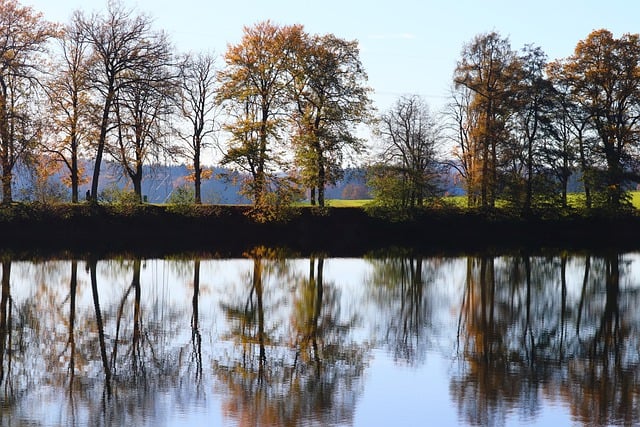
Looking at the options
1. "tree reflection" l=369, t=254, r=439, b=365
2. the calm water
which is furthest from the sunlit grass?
the calm water

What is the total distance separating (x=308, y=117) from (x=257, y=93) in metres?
3.35

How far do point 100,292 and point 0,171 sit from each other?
25331mm

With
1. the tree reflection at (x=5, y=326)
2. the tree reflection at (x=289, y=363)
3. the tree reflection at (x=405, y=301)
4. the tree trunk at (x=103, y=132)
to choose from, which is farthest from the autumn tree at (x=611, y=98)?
the tree reflection at (x=5, y=326)

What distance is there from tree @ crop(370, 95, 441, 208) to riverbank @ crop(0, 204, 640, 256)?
1479 mm

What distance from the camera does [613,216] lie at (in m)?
51.3

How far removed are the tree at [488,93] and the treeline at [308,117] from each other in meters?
0.09

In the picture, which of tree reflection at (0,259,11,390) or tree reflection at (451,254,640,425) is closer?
tree reflection at (451,254,640,425)

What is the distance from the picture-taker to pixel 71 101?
45.0 metres

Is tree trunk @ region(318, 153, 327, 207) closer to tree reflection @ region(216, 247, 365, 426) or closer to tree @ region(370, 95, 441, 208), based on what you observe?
tree @ region(370, 95, 441, 208)

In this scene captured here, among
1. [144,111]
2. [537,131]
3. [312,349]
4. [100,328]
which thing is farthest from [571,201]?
[100,328]

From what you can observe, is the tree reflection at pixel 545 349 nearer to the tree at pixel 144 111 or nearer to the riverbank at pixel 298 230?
the riverbank at pixel 298 230

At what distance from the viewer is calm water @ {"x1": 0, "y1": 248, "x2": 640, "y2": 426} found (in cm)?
1177

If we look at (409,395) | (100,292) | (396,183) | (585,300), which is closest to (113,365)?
(409,395)

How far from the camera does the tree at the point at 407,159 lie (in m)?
49.2
